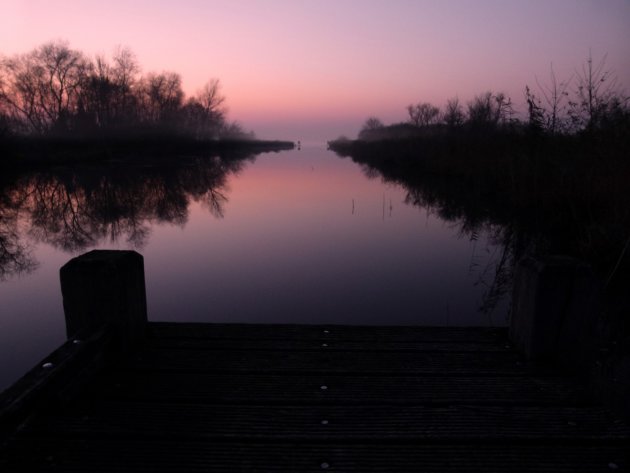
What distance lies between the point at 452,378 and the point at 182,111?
3272 inches

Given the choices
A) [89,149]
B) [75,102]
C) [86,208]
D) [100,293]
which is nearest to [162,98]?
[75,102]

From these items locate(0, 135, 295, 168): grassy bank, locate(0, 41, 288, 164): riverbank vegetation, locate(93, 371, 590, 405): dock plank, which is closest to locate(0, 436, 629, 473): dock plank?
locate(93, 371, 590, 405): dock plank

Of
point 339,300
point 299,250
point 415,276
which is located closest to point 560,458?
point 339,300

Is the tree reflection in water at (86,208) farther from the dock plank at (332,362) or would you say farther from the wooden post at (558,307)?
the wooden post at (558,307)

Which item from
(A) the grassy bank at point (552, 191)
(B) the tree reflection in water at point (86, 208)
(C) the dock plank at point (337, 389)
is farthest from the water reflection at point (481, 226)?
(B) the tree reflection in water at point (86, 208)

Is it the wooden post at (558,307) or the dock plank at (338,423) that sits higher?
the wooden post at (558,307)

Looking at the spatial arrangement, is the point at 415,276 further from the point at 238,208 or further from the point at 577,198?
the point at 238,208

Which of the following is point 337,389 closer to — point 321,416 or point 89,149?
point 321,416

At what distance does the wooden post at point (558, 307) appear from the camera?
240 cm

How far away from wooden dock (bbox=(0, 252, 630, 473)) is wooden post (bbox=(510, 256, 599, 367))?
0.16 m

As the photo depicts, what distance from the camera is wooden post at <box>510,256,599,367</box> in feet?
7.88

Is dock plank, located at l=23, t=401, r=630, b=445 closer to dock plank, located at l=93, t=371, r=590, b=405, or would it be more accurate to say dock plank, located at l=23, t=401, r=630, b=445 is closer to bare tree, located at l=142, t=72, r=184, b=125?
dock plank, located at l=93, t=371, r=590, b=405

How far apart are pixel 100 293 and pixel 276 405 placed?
125cm

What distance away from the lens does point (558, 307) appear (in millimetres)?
2471
